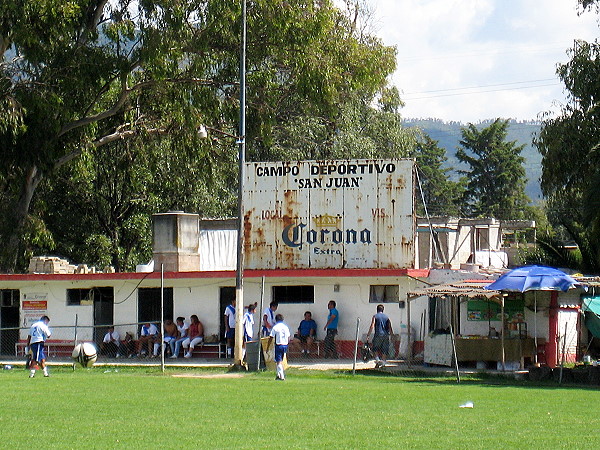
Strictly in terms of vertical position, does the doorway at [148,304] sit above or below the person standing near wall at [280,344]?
above

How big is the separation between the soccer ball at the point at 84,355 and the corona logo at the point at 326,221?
25.2 feet

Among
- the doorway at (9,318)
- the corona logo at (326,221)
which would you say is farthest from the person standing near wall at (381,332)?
the doorway at (9,318)

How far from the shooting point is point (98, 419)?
15.8m

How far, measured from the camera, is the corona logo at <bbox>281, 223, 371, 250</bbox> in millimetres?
31359

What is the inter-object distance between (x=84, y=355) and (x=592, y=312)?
13820 mm

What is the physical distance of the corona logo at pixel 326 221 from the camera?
31.6m

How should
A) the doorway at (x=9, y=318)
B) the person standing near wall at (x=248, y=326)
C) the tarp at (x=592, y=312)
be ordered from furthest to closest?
the doorway at (x=9, y=318)
the person standing near wall at (x=248, y=326)
the tarp at (x=592, y=312)

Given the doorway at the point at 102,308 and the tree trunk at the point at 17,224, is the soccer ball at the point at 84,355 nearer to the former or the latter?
the doorway at the point at 102,308

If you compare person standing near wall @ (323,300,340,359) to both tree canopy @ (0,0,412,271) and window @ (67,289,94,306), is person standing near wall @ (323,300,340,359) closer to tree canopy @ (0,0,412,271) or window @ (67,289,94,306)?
window @ (67,289,94,306)

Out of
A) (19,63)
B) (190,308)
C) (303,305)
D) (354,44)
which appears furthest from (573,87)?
(19,63)

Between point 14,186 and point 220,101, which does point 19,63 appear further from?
point 220,101

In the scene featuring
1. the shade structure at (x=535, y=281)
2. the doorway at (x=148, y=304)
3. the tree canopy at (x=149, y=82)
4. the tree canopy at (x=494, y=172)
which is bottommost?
the doorway at (x=148, y=304)

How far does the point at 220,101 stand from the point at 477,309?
13.5 meters

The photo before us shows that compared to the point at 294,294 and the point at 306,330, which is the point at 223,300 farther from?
the point at 306,330
